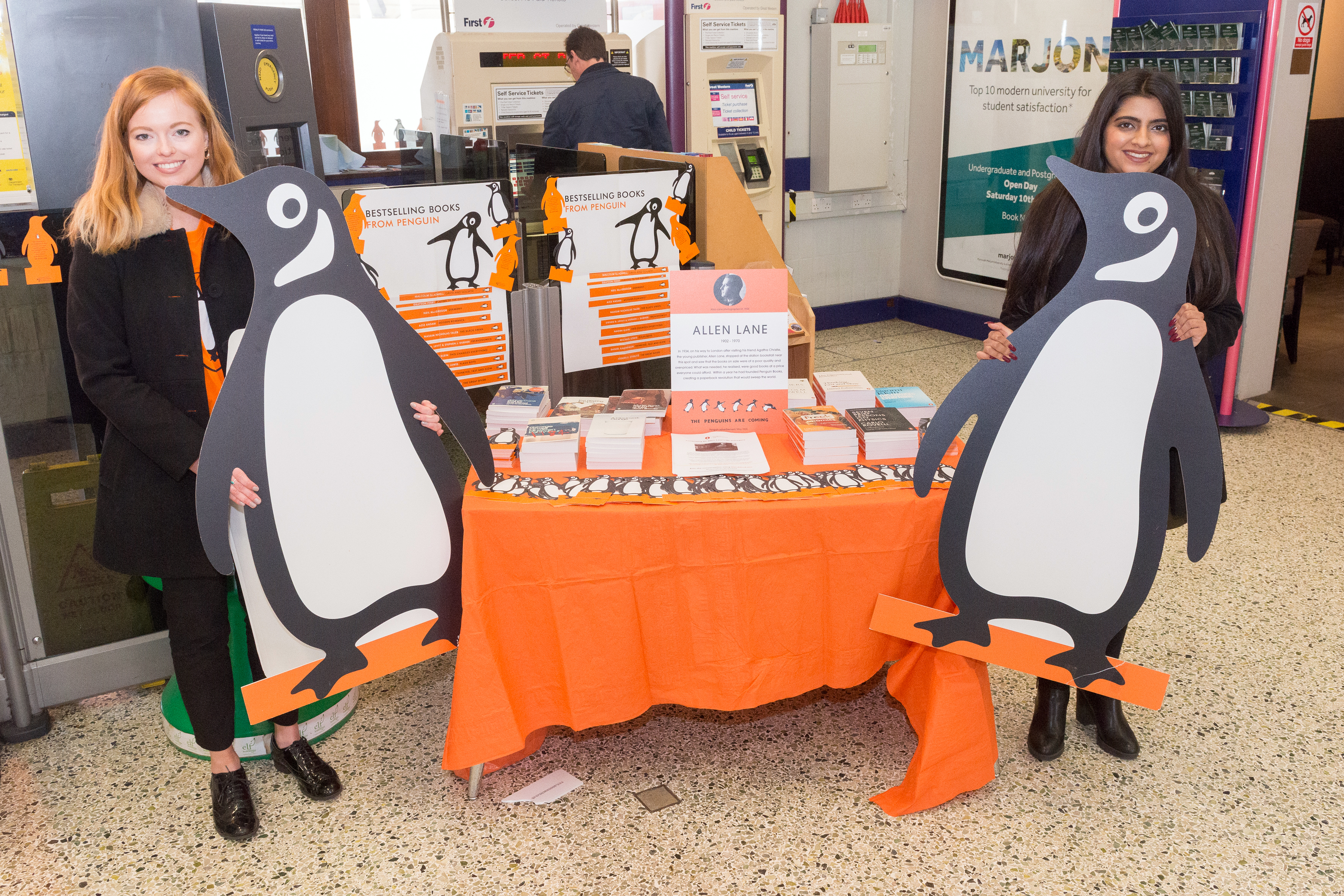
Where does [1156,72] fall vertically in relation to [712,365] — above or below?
above

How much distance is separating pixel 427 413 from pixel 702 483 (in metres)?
0.58

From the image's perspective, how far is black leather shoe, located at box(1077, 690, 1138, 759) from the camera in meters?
2.52

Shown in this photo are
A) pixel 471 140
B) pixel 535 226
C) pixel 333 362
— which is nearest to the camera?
pixel 333 362

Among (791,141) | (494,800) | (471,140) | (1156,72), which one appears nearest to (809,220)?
(791,141)

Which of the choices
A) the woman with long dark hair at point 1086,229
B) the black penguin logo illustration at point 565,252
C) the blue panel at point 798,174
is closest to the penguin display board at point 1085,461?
the woman with long dark hair at point 1086,229

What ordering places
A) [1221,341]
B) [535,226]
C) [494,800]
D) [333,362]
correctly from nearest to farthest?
[333,362] < [1221,341] < [494,800] < [535,226]

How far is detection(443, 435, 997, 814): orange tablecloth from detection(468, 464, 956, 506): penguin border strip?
0.06 ft

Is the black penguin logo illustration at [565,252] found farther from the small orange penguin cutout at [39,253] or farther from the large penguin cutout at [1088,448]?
the large penguin cutout at [1088,448]

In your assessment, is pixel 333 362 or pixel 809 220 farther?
Answer: pixel 809 220

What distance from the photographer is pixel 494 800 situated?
2389 millimetres

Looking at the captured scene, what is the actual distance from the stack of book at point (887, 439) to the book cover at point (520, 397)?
0.76m

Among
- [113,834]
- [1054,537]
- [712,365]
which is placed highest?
[712,365]

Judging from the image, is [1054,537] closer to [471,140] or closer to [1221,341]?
[1221,341]

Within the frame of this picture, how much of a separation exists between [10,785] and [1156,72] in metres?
3.02
